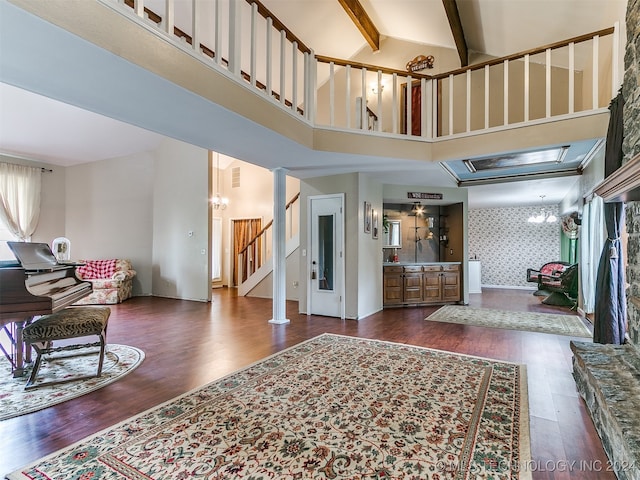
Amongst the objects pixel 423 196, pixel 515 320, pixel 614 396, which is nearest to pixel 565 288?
pixel 515 320

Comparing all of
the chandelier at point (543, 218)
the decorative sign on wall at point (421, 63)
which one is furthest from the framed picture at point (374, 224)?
the chandelier at point (543, 218)

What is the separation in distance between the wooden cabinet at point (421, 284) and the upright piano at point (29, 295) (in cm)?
498

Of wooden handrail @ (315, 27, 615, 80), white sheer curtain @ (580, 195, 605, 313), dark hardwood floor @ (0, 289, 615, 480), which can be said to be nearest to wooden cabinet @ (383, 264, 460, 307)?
dark hardwood floor @ (0, 289, 615, 480)

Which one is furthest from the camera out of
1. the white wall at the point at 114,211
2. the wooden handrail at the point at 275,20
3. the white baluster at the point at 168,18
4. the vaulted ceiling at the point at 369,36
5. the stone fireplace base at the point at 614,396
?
the white wall at the point at 114,211

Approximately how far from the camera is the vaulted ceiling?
4.68m

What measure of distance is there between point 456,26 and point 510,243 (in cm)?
686

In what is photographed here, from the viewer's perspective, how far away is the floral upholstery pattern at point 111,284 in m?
6.98

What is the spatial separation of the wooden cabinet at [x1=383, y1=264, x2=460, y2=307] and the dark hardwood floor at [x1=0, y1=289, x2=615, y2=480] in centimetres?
31

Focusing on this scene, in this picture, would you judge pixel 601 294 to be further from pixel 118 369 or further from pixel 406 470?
pixel 118 369

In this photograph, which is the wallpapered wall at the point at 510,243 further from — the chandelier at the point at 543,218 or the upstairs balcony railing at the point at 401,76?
the upstairs balcony railing at the point at 401,76

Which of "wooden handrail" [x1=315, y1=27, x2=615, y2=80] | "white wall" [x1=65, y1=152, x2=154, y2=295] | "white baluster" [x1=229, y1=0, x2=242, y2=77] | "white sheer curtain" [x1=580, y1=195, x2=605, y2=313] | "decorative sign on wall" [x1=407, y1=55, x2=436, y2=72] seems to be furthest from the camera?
"white wall" [x1=65, y1=152, x2=154, y2=295]

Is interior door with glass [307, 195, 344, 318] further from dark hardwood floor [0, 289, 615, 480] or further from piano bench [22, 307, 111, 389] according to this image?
piano bench [22, 307, 111, 389]

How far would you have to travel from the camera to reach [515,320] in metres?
5.44

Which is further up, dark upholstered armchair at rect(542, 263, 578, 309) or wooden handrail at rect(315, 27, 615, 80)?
wooden handrail at rect(315, 27, 615, 80)
